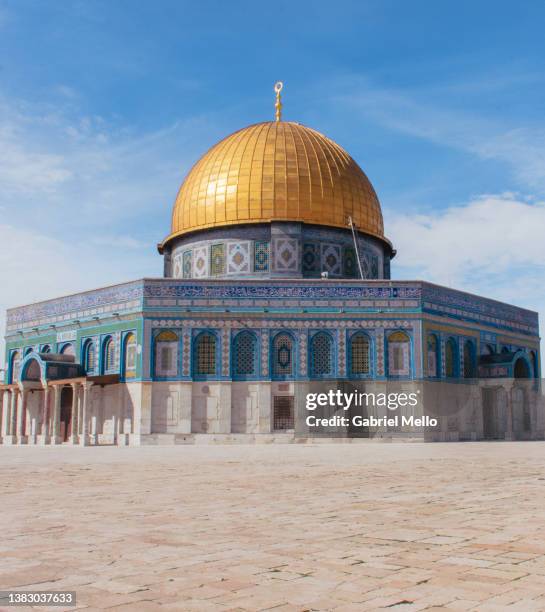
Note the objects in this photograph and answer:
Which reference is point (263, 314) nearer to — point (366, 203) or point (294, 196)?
point (294, 196)

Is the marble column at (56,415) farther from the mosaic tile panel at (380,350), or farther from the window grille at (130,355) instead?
the mosaic tile panel at (380,350)

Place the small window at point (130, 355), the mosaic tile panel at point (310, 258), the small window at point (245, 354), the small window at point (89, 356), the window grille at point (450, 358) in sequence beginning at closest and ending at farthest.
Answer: the small window at point (245, 354)
the small window at point (130, 355)
the window grille at point (450, 358)
the small window at point (89, 356)
the mosaic tile panel at point (310, 258)

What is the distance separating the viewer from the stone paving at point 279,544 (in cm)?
361

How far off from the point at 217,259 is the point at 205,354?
214 inches

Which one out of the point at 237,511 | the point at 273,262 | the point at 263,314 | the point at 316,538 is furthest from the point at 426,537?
the point at 273,262

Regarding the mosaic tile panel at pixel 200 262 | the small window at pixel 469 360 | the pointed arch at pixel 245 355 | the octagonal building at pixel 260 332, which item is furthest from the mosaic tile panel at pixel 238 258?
the small window at pixel 469 360

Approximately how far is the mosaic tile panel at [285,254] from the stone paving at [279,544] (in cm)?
2172

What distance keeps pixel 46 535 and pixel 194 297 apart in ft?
75.6

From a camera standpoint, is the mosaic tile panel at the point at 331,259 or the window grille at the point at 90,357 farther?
the mosaic tile panel at the point at 331,259

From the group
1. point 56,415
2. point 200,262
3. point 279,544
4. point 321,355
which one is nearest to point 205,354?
point 321,355

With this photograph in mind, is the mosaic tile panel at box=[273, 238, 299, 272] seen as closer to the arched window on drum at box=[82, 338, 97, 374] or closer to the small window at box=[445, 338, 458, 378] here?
the small window at box=[445, 338, 458, 378]

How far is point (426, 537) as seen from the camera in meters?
5.25

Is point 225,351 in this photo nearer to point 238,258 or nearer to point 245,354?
point 245,354

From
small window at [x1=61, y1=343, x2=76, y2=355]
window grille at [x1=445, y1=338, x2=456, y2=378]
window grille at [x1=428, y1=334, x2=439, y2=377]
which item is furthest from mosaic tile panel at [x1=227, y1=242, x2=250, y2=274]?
window grille at [x1=445, y1=338, x2=456, y2=378]
